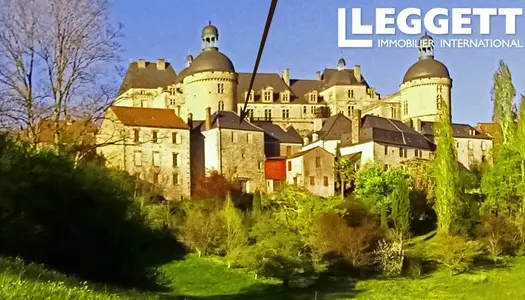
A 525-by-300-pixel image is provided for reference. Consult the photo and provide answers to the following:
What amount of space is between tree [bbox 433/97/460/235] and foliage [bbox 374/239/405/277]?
437cm

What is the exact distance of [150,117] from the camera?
6331 cm

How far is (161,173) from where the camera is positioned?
61.4 metres

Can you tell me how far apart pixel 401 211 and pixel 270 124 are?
3712 cm

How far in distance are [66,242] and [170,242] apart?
24172 millimetres

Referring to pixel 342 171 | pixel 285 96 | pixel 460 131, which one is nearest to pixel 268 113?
pixel 285 96

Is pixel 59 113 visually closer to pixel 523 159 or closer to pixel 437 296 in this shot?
pixel 437 296

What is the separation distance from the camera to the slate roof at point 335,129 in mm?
68188

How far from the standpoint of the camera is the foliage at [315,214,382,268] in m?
36.5

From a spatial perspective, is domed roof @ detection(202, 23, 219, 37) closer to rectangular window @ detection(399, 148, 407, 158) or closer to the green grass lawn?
rectangular window @ detection(399, 148, 407, 158)

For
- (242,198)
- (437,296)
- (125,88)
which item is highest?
(125,88)

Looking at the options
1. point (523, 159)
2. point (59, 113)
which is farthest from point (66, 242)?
point (523, 159)

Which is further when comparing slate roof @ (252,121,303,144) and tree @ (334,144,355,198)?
slate roof @ (252,121,303,144)

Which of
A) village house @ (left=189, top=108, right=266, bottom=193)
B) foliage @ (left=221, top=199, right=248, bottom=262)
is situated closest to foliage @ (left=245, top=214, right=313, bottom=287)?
foliage @ (left=221, top=199, right=248, bottom=262)

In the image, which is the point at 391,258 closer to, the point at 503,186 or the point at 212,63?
the point at 503,186
